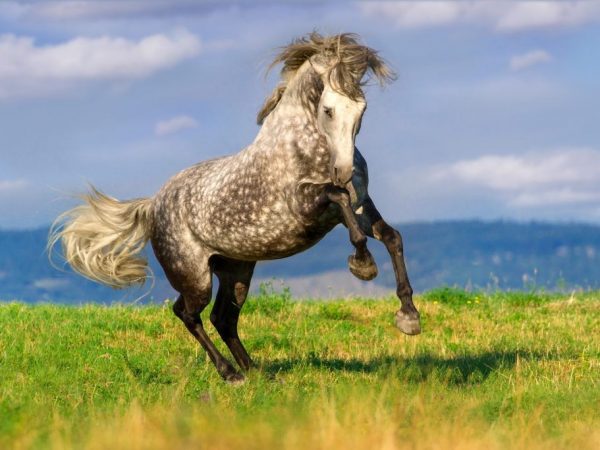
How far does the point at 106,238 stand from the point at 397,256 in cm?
449

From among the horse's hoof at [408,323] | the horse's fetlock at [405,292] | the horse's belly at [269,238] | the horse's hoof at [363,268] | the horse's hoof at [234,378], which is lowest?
the horse's hoof at [234,378]

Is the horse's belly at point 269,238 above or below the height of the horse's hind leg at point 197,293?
above

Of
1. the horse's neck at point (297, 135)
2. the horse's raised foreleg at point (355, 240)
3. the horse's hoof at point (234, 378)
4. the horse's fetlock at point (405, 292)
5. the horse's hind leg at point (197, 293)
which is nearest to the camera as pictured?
the horse's raised foreleg at point (355, 240)

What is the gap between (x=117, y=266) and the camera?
1211 cm

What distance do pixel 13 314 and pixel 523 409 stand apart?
905cm

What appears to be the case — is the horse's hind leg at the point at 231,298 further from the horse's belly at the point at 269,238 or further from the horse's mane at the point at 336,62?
the horse's mane at the point at 336,62

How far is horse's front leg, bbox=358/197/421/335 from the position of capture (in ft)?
28.9

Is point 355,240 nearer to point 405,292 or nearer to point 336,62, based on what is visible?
point 405,292

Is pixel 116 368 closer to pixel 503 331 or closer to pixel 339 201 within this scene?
pixel 339 201

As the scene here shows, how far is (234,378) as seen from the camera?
34.4ft

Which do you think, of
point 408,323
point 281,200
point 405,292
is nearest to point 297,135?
point 281,200

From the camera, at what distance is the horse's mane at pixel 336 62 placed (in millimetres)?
8984

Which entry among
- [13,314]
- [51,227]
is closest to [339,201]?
[51,227]

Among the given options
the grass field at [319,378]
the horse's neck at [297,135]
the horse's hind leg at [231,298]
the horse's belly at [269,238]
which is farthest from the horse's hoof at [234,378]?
the horse's neck at [297,135]
